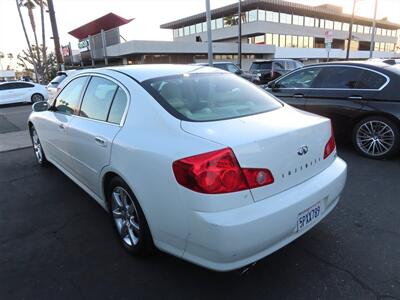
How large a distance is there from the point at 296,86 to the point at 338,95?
102 centimetres

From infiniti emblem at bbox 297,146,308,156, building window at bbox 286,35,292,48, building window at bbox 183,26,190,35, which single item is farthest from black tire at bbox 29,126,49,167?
building window at bbox 183,26,190,35

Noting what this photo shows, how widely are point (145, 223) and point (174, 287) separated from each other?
53 cm

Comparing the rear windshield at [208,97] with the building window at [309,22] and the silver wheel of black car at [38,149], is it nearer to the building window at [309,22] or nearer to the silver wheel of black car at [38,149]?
the silver wheel of black car at [38,149]

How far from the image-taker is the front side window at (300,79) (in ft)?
20.5

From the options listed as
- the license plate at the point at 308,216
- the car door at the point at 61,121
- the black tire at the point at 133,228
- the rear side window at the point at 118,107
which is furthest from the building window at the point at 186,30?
the license plate at the point at 308,216

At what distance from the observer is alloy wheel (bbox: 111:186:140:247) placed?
276 cm

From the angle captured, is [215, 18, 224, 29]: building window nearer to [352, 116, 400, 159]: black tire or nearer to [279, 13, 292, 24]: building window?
[279, 13, 292, 24]: building window

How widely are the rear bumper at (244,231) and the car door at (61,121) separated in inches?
90.4

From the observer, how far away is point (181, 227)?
7.12 feet

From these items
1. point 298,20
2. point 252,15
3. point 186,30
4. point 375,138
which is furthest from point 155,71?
point 186,30

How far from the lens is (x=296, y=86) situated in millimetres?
6531

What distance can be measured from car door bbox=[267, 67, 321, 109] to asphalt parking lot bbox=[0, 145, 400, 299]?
2.78 m

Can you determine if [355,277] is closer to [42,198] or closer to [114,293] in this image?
[114,293]

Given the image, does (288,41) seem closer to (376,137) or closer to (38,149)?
(376,137)
